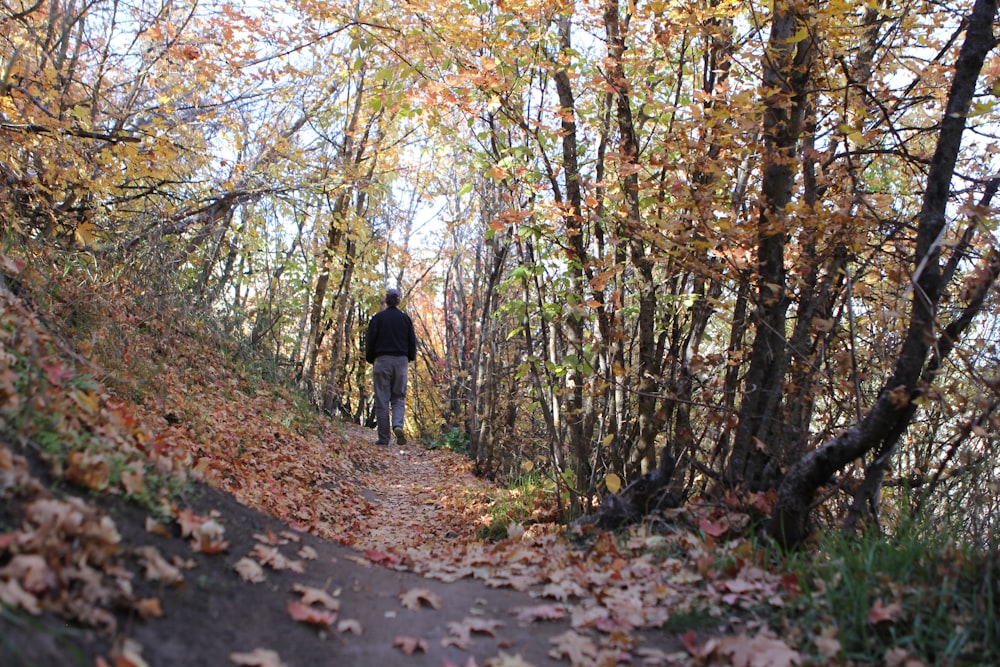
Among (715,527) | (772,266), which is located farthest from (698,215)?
(715,527)

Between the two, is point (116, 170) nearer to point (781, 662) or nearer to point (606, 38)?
point (606, 38)

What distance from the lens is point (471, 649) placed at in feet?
9.65

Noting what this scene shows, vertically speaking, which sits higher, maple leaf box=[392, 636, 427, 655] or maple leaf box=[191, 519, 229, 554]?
maple leaf box=[191, 519, 229, 554]

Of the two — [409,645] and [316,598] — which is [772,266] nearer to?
[409,645]

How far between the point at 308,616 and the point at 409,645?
456 mm

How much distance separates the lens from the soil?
6.88 ft

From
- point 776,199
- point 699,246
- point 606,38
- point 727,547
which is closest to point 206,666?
point 727,547

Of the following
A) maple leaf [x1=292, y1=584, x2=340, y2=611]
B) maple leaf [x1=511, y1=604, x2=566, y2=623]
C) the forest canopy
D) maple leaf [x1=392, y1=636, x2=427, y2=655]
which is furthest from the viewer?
the forest canopy

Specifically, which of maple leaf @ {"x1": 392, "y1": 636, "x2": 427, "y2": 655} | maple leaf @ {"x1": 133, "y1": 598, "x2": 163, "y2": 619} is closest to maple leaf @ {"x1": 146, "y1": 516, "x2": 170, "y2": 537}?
maple leaf @ {"x1": 133, "y1": 598, "x2": 163, "y2": 619}

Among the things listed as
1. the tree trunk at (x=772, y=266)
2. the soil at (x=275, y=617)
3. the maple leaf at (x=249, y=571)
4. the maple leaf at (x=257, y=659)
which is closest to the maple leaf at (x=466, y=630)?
the soil at (x=275, y=617)

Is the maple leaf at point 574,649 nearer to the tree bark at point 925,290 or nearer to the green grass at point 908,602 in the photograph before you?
the green grass at point 908,602

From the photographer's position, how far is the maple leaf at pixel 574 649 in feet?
9.32

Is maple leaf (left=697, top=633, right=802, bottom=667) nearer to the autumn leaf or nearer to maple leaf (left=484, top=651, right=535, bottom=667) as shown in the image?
maple leaf (left=484, top=651, right=535, bottom=667)

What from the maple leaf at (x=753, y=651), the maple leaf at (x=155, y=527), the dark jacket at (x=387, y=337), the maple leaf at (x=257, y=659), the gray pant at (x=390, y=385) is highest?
the dark jacket at (x=387, y=337)
